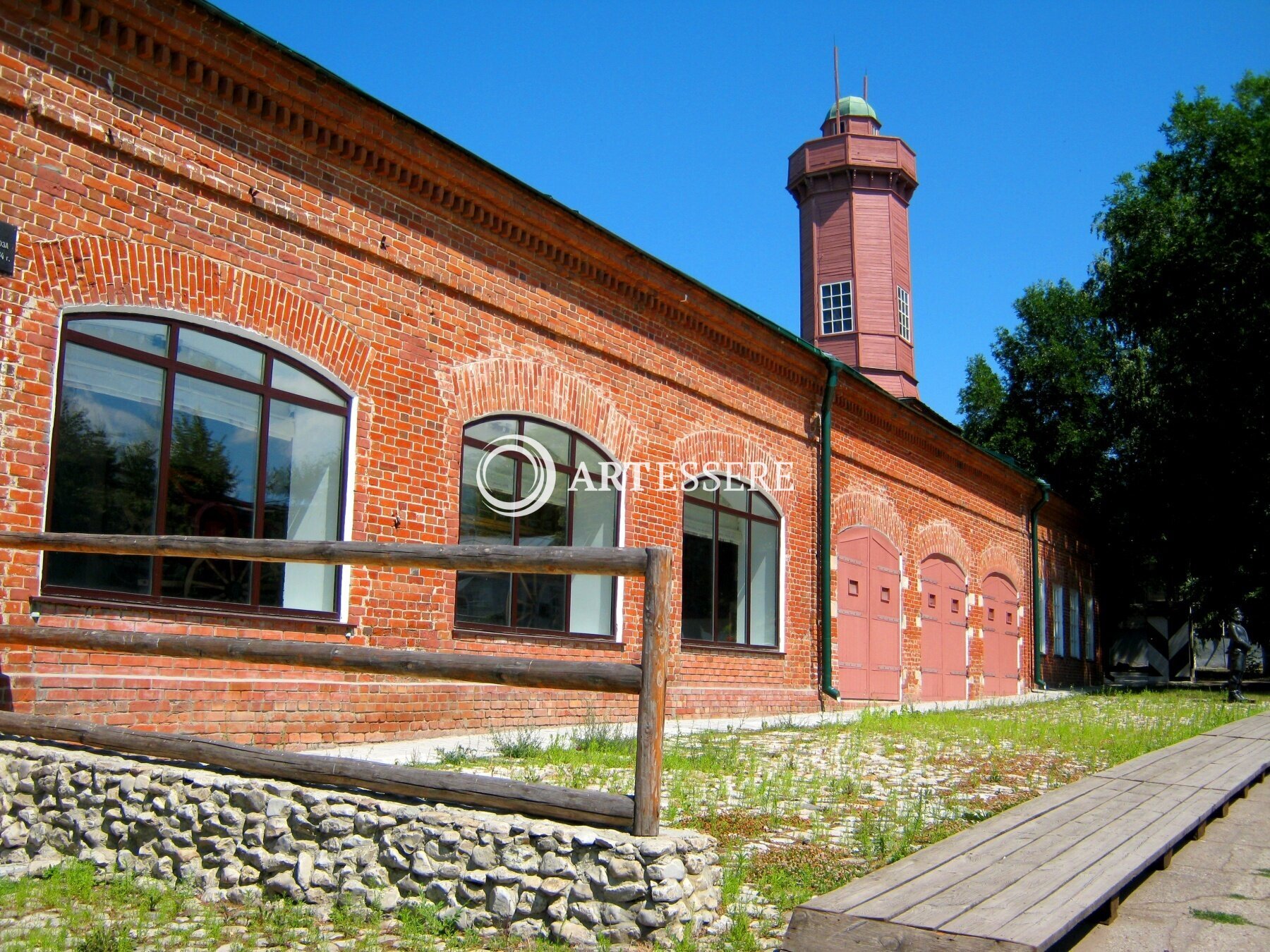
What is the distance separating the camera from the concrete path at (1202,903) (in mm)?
3922

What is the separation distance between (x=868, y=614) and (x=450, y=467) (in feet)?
28.4

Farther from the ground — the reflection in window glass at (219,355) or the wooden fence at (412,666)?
the reflection in window glass at (219,355)

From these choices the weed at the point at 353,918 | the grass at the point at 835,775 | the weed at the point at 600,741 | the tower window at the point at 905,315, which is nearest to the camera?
the weed at the point at 353,918

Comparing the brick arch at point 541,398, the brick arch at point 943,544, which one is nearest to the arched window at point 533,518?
the brick arch at point 541,398

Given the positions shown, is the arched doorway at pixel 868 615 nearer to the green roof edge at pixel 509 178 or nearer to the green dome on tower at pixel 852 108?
the green roof edge at pixel 509 178

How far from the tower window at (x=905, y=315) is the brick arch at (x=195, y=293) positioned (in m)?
22.9

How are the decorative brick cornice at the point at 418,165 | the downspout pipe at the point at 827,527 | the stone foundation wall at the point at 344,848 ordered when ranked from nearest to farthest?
the stone foundation wall at the point at 344,848
the decorative brick cornice at the point at 418,165
the downspout pipe at the point at 827,527

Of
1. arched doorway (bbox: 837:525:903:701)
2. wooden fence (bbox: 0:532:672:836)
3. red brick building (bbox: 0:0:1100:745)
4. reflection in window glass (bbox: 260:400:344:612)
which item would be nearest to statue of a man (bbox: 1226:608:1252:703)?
arched doorway (bbox: 837:525:903:701)

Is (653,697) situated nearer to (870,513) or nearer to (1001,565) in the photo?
(870,513)

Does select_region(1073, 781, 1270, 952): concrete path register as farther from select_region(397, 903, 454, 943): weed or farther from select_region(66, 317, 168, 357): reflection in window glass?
select_region(66, 317, 168, 357): reflection in window glass

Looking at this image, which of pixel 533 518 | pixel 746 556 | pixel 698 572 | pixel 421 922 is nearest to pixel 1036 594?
pixel 746 556

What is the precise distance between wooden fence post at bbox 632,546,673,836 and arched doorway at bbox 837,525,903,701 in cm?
1105

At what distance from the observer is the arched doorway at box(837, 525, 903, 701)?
1491 cm

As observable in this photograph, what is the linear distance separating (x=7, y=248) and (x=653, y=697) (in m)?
4.69
